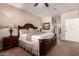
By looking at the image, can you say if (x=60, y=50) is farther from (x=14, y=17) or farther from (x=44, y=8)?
(x=14, y=17)

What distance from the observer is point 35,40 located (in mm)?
1906

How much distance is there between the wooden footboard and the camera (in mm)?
1903

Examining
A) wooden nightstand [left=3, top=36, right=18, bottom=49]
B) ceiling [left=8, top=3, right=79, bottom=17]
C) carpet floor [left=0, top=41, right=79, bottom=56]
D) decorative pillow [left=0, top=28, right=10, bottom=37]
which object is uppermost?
ceiling [left=8, top=3, right=79, bottom=17]

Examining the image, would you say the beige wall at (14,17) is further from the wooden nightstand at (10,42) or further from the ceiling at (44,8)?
the wooden nightstand at (10,42)

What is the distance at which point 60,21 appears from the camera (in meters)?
1.97

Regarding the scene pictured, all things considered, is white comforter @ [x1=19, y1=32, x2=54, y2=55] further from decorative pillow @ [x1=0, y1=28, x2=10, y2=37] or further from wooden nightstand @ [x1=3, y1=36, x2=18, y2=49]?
decorative pillow @ [x1=0, y1=28, x2=10, y2=37]

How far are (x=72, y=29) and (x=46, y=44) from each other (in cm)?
51

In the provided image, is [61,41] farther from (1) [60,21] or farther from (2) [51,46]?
(1) [60,21]

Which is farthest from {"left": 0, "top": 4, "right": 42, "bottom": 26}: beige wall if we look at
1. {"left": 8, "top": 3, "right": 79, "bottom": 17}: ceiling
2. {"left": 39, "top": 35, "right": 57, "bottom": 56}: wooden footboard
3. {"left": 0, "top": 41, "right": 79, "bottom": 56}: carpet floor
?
{"left": 0, "top": 41, "right": 79, "bottom": 56}: carpet floor

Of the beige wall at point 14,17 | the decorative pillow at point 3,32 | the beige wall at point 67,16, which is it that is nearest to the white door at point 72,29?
the beige wall at point 67,16

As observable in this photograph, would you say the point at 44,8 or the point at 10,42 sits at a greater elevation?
the point at 44,8

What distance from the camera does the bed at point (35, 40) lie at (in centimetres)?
190

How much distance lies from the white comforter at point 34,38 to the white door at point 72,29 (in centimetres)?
28

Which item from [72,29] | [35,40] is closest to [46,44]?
[35,40]
